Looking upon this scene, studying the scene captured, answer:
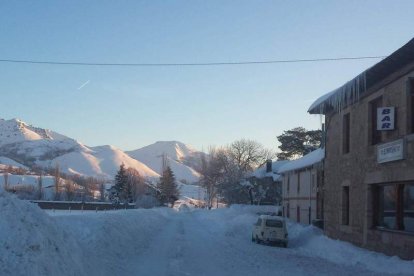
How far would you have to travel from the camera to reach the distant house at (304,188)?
143ft

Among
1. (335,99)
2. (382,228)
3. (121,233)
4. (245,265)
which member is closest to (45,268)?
(245,265)

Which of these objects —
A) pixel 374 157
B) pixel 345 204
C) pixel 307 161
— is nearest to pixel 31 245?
pixel 374 157

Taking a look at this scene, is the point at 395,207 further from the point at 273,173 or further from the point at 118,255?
the point at 273,173

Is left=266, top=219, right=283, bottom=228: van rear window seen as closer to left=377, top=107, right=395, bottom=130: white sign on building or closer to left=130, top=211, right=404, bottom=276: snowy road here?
left=130, top=211, right=404, bottom=276: snowy road

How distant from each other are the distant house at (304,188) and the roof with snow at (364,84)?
10.2 metres

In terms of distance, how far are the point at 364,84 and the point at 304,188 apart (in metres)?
26.7

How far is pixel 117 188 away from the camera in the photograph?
100312 mm

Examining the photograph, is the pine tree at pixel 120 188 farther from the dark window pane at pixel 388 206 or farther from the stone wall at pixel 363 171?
the dark window pane at pixel 388 206

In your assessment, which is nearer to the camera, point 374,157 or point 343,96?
point 374,157

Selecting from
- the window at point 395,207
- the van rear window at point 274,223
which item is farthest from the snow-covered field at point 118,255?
the van rear window at point 274,223

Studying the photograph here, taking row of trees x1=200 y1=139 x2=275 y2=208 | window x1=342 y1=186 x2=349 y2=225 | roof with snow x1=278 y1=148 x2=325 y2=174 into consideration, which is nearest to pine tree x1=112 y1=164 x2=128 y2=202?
row of trees x1=200 y1=139 x2=275 y2=208

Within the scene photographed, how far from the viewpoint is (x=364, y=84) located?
23.6 metres

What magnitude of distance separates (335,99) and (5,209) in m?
21.2

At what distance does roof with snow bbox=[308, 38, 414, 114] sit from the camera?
19875 millimetres
